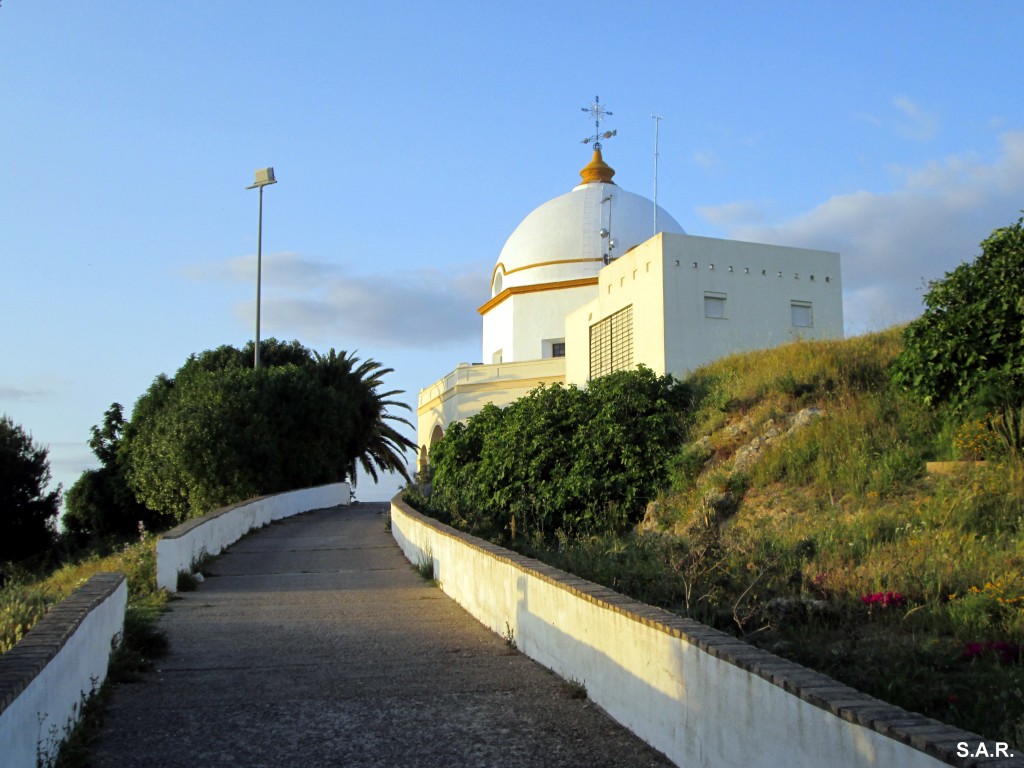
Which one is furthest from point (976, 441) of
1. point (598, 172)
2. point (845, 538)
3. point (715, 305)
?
point (598, 172)

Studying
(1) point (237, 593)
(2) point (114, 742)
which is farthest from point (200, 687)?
(1) point (237, 593)

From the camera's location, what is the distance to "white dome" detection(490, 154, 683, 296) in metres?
31.0

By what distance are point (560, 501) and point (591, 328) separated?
8440 millimetres

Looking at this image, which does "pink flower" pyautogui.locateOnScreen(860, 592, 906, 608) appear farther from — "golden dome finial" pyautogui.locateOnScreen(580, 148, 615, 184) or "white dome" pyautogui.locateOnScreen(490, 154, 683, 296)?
"golden dome finial" pyautogui.locateOnScreen(580, 148, 615, 184)

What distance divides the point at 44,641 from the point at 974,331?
9.90 meters

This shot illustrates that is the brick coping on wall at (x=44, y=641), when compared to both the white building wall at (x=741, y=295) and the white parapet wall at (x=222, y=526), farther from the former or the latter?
the white building wall at (x=741, y=295)

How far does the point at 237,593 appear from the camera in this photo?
39.3ft

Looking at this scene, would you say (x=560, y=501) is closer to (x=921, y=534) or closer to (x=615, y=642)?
(x=921, y=534)

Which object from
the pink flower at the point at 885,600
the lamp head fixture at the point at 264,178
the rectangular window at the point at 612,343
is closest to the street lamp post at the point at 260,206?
the lamp head fixture at the point at 264,178

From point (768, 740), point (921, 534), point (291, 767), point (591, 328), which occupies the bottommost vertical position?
point (291, 767)

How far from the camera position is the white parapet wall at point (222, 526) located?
39.9ft

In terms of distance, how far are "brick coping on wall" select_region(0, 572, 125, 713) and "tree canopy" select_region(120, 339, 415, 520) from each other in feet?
63.0

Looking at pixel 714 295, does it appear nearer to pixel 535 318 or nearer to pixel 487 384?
pixel 487 384

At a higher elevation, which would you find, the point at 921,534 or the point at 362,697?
the point at 921,534
